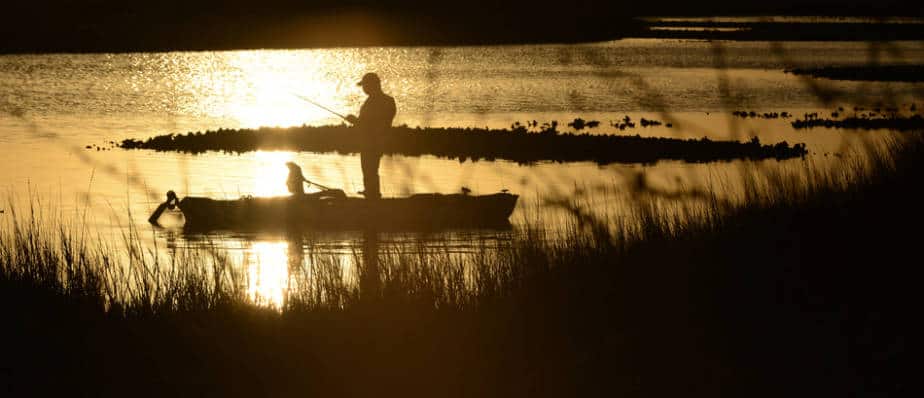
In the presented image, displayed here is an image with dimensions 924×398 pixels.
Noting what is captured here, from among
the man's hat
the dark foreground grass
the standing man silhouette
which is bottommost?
the dark foreground grass

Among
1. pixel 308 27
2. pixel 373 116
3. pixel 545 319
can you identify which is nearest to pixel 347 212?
pixel 373 116

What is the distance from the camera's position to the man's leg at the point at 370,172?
20.8 m

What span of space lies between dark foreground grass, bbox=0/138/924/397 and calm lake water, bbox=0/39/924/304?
0.77 m

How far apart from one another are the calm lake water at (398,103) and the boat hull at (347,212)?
16.2 inches

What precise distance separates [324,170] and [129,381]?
24.0 metres

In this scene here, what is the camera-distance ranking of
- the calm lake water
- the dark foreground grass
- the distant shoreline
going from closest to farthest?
the dark foreground grass, the calm lake water, the distant shoreline

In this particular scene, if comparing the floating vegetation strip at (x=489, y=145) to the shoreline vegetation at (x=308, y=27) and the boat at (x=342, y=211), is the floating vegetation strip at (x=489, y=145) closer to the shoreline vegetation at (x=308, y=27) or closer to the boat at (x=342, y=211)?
the boat at (x=342, y=211)

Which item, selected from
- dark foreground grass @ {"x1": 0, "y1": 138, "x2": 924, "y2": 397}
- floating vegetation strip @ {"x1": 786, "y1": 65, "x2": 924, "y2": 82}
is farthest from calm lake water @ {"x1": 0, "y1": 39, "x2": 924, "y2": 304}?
floating vegetation strip @ {"x1": 786, "y1": 65, "x2": 924, "y2": 82}

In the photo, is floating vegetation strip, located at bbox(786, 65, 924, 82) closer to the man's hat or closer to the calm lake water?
the calm lake water

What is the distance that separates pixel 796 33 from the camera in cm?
12006

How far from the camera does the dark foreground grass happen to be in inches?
369

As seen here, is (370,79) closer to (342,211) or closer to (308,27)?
(342,211)

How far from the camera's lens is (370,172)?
21.6m

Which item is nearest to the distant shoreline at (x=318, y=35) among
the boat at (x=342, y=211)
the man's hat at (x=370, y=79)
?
the boat at (x=342, y=211)
